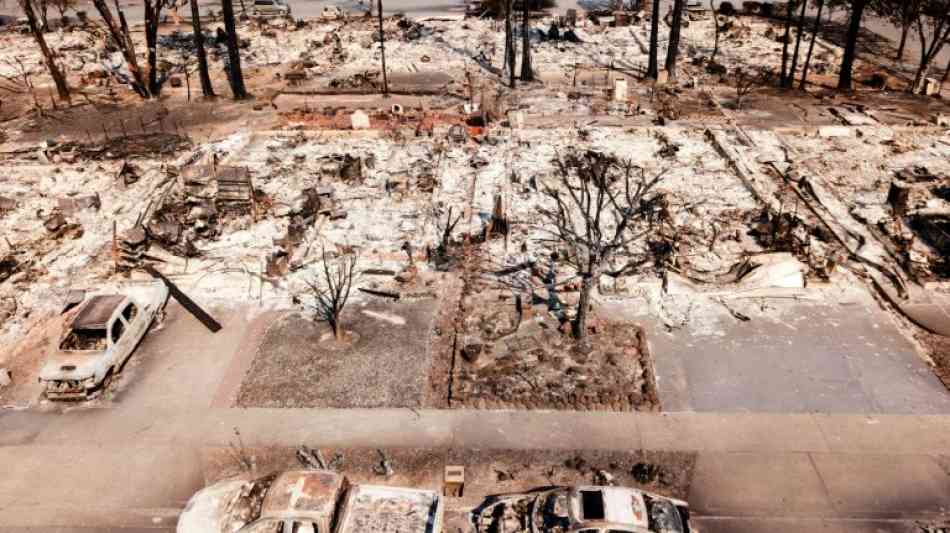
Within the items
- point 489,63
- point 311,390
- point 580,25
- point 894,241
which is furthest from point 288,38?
point 894,241

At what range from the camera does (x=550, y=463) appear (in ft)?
43.2

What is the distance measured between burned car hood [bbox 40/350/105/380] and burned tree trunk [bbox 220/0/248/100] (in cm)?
2065

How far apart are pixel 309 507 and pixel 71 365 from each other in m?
7.64

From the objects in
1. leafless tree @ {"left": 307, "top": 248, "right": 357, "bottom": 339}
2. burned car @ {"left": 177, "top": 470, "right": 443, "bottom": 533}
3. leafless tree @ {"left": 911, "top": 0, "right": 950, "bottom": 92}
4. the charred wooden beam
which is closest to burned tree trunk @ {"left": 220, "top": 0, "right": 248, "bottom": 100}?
the charred wooden beam

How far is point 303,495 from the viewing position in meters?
11.1

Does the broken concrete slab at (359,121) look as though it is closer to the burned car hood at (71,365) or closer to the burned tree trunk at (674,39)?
the burned tree trunk at (674,39)

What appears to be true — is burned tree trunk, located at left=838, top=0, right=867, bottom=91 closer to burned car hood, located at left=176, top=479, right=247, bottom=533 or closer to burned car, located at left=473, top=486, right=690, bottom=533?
burned car, located at left=473, top=486, right=690, bottom=533

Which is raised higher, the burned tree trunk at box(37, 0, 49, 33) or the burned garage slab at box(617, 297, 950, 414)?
the burned tree trunk at box(37, 0, 49, 33)

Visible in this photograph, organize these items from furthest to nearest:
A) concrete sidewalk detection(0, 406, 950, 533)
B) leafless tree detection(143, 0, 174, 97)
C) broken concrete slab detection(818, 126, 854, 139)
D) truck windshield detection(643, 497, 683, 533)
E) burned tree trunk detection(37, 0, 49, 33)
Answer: burned tree trunk detection(37, 0, 49, 33), leafless tree detection(143, 0, 174, 97), broken concrete slab detection(818, 126, 854, 139), concrete sidewalk detection(0, 406, 950, 533), truck windshield detection(643, 497, 683, 533)

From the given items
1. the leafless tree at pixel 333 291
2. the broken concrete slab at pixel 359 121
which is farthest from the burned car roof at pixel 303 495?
the broken concrete slab at pixel 359 121

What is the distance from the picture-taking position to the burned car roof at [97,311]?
15.3m

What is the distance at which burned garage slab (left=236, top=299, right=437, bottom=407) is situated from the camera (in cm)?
1484

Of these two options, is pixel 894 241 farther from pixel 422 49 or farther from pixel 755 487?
pixel 422 49

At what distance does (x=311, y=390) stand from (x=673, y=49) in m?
26.8
